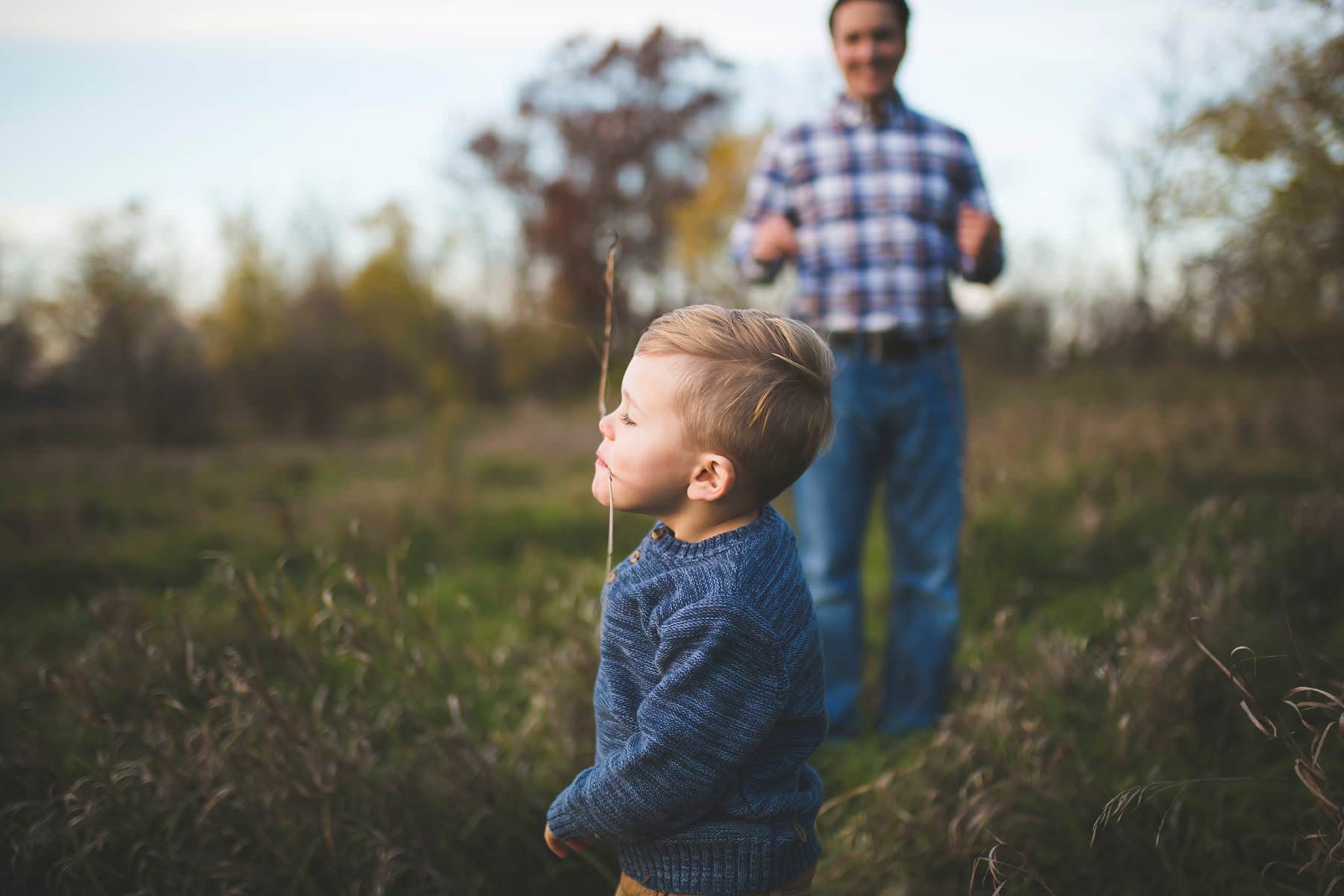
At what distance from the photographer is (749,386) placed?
1349mm

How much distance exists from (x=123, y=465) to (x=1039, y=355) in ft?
46.6

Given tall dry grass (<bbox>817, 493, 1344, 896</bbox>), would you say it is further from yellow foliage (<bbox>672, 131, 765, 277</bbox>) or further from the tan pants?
yellow foliage (<bbox>672, 131, 765, 277</bbox>)

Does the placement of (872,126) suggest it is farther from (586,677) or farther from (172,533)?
(172,533)

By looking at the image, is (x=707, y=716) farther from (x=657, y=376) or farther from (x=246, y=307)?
(x=246, y=307)

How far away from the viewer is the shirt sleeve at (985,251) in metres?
2.84

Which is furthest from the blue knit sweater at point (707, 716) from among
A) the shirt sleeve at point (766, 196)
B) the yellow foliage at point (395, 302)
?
the yellow foliage at point (395, 302)

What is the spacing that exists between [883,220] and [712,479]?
1892 millimetres

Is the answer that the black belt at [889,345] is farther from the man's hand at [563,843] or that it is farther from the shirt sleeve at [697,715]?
the man's hand at [563,843]

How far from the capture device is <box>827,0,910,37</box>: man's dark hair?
9.12 feet

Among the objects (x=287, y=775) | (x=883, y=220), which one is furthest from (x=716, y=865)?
(x=883, y=220)

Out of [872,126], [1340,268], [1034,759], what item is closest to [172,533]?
[872,126]

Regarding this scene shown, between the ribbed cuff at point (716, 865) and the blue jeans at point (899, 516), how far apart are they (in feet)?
5.50

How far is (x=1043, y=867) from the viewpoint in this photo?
2.03 metres

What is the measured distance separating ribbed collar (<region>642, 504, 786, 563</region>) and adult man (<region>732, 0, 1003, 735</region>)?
1.54 m
